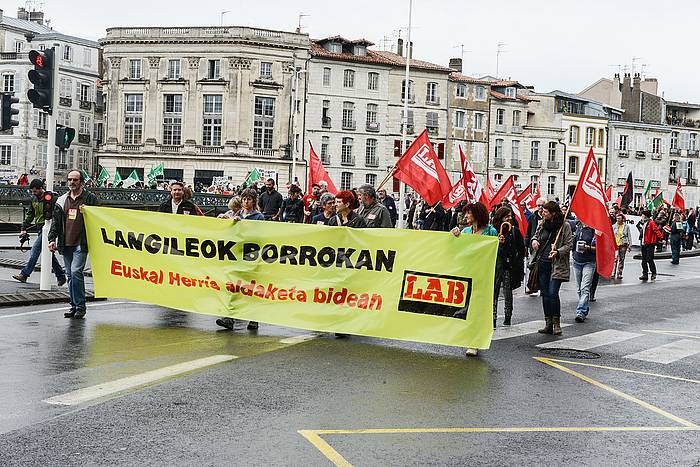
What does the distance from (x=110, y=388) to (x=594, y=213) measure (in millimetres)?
9098

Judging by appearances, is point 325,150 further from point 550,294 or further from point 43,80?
point 550,294

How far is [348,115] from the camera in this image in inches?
3214

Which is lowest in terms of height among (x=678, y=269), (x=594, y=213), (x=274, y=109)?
(x=678, y=269)

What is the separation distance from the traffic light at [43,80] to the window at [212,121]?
60248 mm

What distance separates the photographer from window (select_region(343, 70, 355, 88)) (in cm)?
8138

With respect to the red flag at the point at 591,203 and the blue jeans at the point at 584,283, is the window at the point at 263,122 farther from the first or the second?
the red flag at the point at 591,203

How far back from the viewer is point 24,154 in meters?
80.8

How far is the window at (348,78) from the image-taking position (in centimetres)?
8138

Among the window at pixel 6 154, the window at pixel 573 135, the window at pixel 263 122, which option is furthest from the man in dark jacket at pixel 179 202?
the window at pixel 573 135

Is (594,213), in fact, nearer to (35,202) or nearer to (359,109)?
(35,202)

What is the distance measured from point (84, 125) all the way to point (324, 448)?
283 ft

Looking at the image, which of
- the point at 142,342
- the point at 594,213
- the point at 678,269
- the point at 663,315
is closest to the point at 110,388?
the point at 142,342

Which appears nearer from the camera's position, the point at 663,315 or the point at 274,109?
the point at 663,315

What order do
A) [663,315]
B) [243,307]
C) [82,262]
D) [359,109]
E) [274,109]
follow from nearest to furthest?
[243,307]
[82,262]
[663,315]
[274,109]
[359,109]
